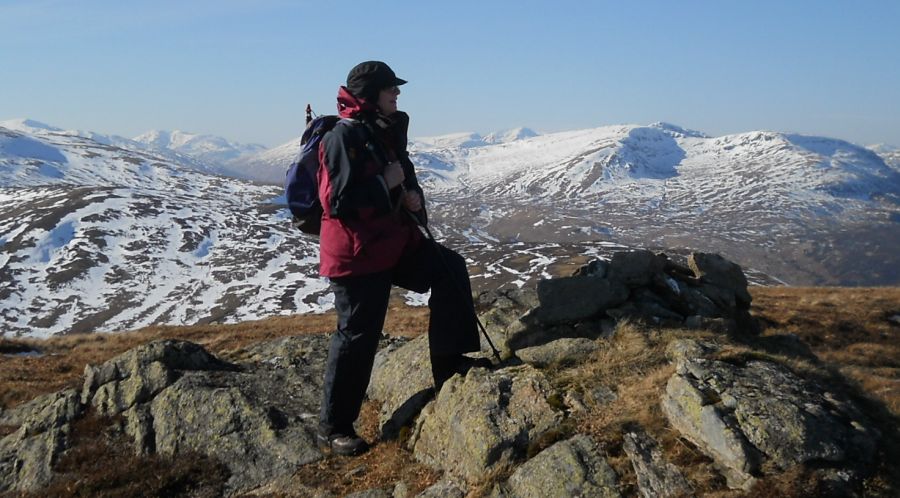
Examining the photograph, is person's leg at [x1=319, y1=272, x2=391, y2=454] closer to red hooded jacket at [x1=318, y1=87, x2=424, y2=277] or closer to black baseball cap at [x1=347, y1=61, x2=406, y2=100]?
red hooded jacket at [x1=318, y1=87, x2=424, y2=277]

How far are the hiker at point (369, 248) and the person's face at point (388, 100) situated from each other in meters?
0.01

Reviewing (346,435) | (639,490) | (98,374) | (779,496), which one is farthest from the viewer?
(98,374)

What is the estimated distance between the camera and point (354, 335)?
28.0 ft

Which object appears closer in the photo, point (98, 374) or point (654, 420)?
point (654, 420)

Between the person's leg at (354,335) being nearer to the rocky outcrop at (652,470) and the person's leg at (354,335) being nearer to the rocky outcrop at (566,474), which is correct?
the rocky outcrop at (566,474)

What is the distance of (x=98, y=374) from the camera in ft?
44.0

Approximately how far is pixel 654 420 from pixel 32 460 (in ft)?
35.6

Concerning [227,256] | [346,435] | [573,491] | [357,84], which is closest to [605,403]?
[573,491]

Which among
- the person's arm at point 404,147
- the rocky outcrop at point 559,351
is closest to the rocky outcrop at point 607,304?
the rocky outcrop at point 559,351

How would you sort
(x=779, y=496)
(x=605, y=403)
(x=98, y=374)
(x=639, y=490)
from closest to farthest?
1. (x=779, y=496)
2. (x=639, y=490)
3. (x=605, y=403)
4. (x=98, y=374)

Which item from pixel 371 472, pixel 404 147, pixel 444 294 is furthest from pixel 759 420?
pixel 404 147

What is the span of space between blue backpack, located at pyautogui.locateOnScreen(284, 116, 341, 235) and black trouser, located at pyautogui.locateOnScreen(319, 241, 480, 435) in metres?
1.09

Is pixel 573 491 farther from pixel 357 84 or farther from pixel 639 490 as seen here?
pixel 357 84

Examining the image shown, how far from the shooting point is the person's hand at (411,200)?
870 centimetres
